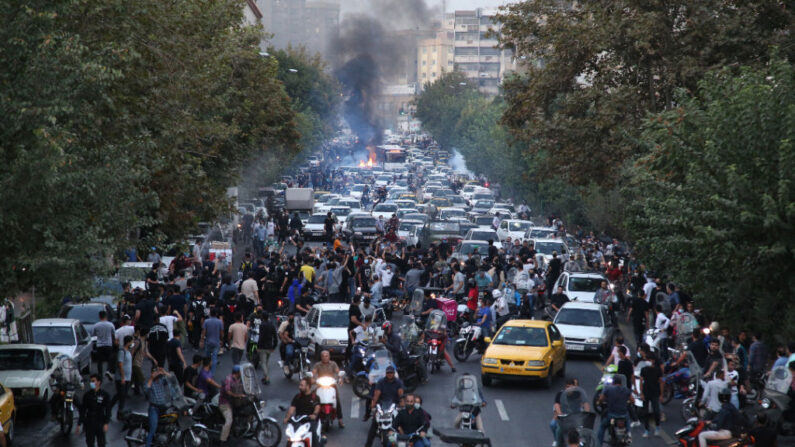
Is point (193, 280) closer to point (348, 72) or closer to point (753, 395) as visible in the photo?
point (753, 395)

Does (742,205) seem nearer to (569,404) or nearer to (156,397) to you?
(569,404)

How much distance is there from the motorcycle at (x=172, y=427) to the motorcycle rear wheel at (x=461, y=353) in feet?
31.1

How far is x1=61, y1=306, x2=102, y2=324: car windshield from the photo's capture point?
83.8 ft

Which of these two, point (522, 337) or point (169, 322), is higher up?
point (169, 322)

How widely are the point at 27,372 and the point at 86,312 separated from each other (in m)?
6.10

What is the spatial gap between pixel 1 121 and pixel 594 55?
69.7 feet

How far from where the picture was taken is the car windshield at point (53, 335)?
2295 cm

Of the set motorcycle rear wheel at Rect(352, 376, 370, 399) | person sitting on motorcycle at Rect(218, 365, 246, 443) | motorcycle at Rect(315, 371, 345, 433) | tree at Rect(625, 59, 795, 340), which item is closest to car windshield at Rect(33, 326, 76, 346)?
motorcycle rear wheel at Rect(352, 376, 370, 399)

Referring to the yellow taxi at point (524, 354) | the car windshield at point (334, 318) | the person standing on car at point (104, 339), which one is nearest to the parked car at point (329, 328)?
the car windshield at point (334, 318)

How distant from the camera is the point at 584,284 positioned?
101ft

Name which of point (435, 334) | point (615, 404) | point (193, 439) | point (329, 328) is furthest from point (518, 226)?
point (193, 439)

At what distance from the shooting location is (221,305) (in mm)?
25094

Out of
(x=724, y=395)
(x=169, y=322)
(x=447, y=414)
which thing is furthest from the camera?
(x=169, y=322)

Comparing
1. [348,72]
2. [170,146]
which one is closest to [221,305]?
[170,146]
